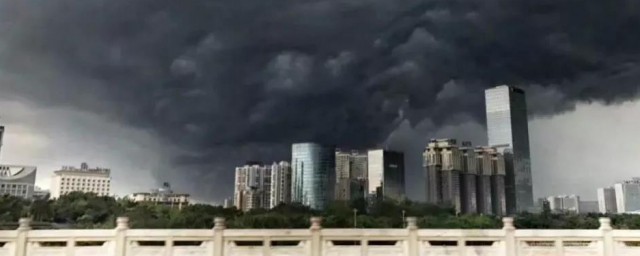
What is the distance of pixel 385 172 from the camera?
34.2m

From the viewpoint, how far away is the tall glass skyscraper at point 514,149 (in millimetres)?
32250

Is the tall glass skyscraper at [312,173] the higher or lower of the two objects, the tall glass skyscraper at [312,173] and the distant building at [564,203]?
the higher

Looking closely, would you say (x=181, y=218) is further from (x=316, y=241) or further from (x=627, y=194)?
(x=627, y=194)

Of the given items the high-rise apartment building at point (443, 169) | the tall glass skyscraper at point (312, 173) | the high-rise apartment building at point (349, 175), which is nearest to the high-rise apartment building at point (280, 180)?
the tall glass skyscraper at point (312, 173)

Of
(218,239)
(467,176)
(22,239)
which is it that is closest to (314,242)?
(218,239)

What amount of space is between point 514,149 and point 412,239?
29404 mm

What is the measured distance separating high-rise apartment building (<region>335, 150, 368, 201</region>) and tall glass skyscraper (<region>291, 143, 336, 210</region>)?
46 cm

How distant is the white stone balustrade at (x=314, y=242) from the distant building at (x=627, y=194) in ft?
68.1

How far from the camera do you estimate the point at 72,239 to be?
6.54m

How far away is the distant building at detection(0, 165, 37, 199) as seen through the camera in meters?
20.3

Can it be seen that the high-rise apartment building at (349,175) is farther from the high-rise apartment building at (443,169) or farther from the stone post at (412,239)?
the stone post at (412,239)

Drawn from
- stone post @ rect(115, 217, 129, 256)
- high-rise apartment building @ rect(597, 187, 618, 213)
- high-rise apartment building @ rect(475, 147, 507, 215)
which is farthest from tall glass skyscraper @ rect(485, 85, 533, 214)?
stone post @ rect(115, 217, 129, 256)

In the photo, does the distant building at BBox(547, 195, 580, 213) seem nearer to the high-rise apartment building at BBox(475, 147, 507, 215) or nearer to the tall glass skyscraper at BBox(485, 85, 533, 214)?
the tall glass skyscraper at BBox(485, 85, 533, 214)

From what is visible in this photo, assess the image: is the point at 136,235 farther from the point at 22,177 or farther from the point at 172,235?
the point at 22,177
